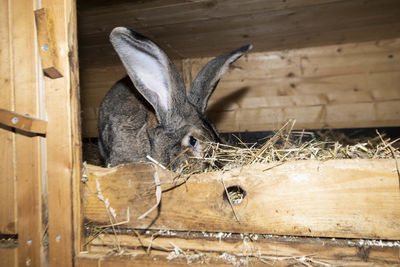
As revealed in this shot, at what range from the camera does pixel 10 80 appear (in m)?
1.89

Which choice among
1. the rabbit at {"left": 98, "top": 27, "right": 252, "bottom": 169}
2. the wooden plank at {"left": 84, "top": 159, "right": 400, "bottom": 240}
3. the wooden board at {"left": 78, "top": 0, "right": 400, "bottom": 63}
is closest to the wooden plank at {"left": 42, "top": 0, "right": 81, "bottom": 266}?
the wooden plank at {"left": 84, "top": 159, "right": 400, "bottom": 240}

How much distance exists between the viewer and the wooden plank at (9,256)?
1.84 m

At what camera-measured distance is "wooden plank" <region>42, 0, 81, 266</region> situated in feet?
5.73

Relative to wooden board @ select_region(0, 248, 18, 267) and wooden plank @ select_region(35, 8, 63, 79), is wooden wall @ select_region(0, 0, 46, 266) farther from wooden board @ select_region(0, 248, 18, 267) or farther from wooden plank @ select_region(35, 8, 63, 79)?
wooden plank @ select_region(35, 8, 63, 79)

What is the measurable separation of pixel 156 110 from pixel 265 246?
1431mm

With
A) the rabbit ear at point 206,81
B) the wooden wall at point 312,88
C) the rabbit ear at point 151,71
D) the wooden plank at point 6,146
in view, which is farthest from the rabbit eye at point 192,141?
the wooden wall at point 312,88

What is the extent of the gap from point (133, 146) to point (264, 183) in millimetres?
1534

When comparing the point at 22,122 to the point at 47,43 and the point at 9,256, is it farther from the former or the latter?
the point at 9,256

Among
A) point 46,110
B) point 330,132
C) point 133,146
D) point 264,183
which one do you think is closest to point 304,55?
point 330,132

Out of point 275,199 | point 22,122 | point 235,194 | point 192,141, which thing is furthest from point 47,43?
point 275,199

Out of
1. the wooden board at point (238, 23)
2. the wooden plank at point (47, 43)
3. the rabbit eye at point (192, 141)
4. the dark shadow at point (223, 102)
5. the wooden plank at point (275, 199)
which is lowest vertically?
the wooden plank at point (275, 199)

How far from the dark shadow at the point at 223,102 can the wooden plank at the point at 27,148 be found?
339 centimetres

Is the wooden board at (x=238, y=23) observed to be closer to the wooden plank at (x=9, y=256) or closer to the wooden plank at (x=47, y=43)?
the wooden plank at (x=47, y=43)

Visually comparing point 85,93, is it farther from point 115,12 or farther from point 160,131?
point 160,131
